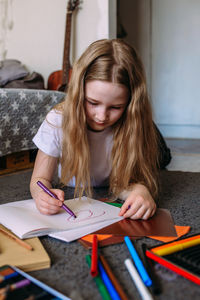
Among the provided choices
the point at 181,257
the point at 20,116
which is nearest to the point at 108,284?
the point at 181,257

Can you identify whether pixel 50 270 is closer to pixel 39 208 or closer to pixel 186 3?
pixel 39 208

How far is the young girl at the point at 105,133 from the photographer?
2.50 ft

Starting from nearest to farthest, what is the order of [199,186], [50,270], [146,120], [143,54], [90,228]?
[50,270] < [90,228] < [146,120] < [199,186] < [143,54]

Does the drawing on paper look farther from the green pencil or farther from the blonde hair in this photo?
the green pencil

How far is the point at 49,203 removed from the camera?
712 millimetres

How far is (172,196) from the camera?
105 cm

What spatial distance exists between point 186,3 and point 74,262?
109 inches

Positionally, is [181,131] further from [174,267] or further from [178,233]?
[174,267]

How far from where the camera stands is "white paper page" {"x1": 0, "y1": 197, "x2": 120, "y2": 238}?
652mm

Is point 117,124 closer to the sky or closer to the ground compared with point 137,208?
closer to the sky

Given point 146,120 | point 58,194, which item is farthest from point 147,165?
point 58,194

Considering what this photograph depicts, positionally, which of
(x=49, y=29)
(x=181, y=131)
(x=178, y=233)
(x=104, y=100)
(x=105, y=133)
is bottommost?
(x=181, y=131)

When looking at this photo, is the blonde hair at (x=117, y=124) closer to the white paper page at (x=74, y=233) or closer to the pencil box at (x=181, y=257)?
the white paper page at (x=74, y=233)

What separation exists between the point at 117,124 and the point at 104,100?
0.61 ft
